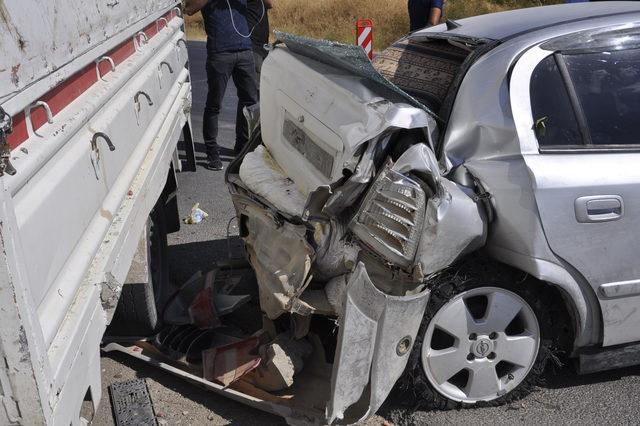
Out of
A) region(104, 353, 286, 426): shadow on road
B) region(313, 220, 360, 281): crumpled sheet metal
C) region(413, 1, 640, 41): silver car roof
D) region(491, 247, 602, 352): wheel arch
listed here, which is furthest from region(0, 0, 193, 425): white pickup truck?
region(413, 1, 640, 41): silver car roof

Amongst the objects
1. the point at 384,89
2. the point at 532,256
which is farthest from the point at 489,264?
the point at 384,89

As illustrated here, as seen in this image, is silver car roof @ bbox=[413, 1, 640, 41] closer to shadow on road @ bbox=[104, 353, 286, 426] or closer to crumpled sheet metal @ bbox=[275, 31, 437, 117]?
crumpled sheet metal @ bbox=[275, 31, 437, 117]

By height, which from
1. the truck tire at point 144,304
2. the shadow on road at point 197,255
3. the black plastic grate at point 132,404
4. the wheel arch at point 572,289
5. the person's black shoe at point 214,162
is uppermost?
the wheel arch at point 572,289

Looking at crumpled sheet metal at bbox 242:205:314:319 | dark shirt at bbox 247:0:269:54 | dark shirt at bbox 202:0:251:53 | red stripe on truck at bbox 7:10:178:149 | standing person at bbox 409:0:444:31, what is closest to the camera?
red stripe on truck at bbox 7:10:178:149

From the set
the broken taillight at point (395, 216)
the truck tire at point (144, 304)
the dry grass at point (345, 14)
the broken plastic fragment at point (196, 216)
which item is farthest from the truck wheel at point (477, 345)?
the dry grass at point (345, 14)

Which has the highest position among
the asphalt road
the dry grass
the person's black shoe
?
the asphalt road

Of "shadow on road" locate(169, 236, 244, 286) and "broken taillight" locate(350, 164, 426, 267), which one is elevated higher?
"broken taillight" locate(350, 164, 426, 267)

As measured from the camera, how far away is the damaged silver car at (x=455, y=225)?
2732 millimetres

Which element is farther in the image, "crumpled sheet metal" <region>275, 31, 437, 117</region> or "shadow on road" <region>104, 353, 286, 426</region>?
"shadow on road" <region>104, 353, 286, 426</region>

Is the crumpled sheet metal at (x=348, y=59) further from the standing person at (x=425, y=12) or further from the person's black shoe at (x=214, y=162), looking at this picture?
the standing person at (x=425, y=12)

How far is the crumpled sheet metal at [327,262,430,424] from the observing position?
2660mm

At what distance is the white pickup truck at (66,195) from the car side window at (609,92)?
211cm

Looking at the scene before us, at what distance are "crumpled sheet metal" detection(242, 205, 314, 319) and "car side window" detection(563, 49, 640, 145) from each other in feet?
4.73

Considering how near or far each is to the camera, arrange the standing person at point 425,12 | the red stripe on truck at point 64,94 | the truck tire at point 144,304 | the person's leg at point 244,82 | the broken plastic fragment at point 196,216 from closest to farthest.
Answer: the red stripe on truck at point 64,94, the truck tire at point 144,304, the broken plastic fragment at point 196,216, the person's leg at point 244,82, the standing person at point 425,12
